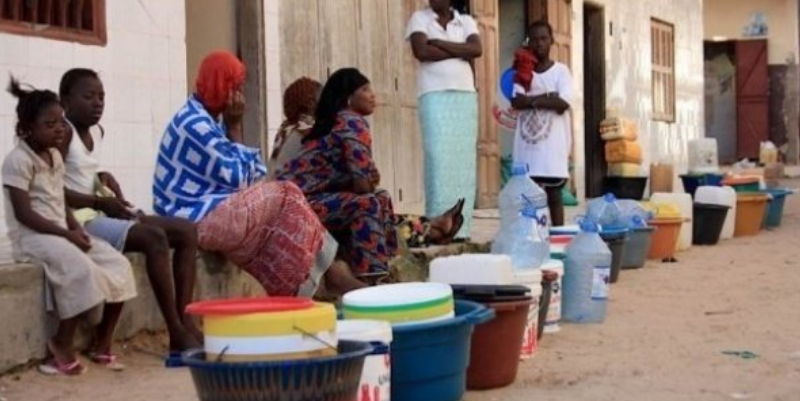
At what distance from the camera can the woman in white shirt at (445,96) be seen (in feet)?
26.3

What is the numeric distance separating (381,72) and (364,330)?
638cm

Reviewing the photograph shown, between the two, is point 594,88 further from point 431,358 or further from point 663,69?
point 431,358

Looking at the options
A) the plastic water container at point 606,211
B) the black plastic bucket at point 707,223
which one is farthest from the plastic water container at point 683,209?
the plastic water container at point 606,211

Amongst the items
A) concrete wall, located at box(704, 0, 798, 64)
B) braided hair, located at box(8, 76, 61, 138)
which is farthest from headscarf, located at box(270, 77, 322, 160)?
concrete wall, located at box(704, 0, 798, 64)

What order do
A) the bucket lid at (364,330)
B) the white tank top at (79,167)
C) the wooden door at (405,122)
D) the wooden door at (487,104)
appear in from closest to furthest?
the bucket lid at (364,330)
the white tank top at (79,167)
the wooden door at (405,122)
the wooden door at (487,104)

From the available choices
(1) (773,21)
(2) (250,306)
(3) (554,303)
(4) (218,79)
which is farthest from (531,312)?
(1) (773,21)

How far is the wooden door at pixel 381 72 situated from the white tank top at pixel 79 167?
14.4 ft

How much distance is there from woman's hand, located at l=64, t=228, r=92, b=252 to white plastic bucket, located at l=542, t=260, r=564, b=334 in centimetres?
224

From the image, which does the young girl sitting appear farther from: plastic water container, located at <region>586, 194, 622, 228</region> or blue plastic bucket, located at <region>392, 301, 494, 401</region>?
plastic water container, located at <region>586, 194, 622, 228</region>

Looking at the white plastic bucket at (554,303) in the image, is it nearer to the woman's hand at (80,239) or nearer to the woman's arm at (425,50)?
the woman's arm at (425,50)

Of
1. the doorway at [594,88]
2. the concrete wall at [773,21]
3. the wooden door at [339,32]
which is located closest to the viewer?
the wooden door at [339,32]

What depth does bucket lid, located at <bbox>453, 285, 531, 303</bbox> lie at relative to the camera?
527 centimetres

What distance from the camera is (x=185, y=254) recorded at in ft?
19.1

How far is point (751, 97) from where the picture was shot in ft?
85.9
